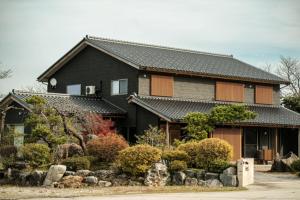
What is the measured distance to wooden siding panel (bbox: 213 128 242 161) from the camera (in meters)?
35.6

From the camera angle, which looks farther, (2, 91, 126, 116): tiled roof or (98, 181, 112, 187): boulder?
(2, 91, 126, 116): tiled roof

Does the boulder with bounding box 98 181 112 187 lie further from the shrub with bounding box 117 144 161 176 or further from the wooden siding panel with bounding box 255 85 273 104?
the wooden siding panel with bounding box 255 85 273 104

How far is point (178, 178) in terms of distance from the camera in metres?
25.0

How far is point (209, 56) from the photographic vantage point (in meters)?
45.7

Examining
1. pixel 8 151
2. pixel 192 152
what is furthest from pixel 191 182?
pixel 8 151

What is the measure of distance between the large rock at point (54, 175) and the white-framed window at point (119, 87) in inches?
506

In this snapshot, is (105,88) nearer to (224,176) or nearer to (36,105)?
(36,105)

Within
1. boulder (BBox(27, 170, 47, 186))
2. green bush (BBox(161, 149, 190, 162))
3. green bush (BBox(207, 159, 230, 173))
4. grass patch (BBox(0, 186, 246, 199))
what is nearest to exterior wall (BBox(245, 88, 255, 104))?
green bush (BBox(161, 149, 190, 162))

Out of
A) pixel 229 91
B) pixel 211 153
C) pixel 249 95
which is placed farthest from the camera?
pixel 249 95

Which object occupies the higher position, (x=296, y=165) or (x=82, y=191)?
(x=296, y=165)

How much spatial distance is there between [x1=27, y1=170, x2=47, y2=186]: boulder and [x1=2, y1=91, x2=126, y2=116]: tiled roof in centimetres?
739

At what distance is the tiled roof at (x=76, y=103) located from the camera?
3403cm

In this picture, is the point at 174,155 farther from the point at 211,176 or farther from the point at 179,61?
the point at 179,61

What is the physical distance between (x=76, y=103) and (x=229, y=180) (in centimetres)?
1433
